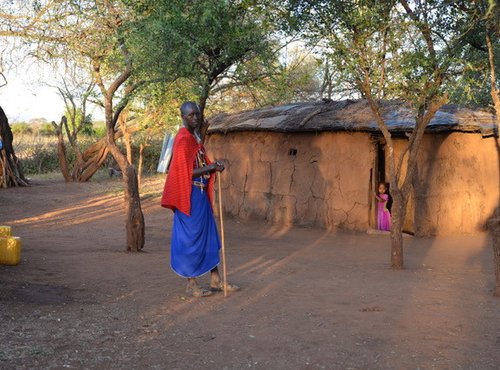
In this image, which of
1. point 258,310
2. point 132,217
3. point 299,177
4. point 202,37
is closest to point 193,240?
point 258,310

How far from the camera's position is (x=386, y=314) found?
18.0 feet

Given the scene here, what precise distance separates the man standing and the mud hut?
16.8 ft

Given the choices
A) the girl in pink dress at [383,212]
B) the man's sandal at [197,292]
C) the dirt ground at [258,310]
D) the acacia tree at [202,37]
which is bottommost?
the dirt ground at [258,310]

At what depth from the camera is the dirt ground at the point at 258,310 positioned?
432cm

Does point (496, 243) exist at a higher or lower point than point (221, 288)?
higher

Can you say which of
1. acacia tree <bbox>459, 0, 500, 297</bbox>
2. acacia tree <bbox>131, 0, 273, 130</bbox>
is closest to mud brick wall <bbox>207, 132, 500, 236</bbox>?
acacia tree <bbox>131, 0, 273, 130</bbox>

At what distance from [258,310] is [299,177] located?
21.7ft

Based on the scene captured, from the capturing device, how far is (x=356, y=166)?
11.4 metres

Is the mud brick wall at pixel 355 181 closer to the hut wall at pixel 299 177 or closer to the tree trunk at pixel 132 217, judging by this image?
the hut wall at pixel 299 177

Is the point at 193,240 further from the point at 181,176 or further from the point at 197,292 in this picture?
the point at 181,176

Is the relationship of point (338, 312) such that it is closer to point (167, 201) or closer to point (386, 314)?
point (386, 314)

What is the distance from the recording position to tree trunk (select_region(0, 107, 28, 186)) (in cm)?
2052

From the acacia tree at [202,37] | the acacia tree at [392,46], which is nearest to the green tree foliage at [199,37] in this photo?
the acacia tree at [202,37]

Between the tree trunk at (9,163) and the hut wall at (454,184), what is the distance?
13546 mm
